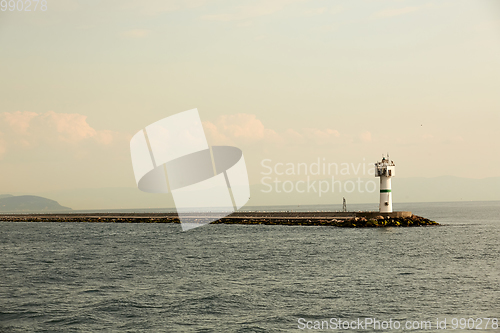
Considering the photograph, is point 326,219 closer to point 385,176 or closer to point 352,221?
point 352,221

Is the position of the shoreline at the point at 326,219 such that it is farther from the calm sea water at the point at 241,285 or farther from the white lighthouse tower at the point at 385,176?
the calm sea water at the point at 241,285

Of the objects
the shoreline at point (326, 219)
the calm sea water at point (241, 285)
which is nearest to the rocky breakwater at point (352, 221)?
the shoreline at point (326, 219)

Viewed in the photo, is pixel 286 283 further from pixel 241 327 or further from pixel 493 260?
pixel 493 260

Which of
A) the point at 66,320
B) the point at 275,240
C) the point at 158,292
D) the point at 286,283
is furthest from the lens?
the point at 275,240

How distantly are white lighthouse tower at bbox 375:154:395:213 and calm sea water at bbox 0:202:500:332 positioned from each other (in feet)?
58.1

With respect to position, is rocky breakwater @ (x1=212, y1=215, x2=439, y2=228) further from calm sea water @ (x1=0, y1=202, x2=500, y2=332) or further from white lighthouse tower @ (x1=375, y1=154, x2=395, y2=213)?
calm sea water @ (x1=0, y1=202, x2=500, y2=332)

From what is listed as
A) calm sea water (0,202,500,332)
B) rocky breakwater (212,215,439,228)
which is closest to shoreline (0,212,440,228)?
rocky breakwater (212,215,439,228)

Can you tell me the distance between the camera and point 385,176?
64375 millimetres

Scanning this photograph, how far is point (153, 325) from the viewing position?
19594 millimetres

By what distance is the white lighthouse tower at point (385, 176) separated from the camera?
210 ft

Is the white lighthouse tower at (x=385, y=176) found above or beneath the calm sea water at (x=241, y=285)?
above

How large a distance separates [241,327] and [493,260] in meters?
28.2

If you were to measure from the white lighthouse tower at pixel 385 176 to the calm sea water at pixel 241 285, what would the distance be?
17.7 meters

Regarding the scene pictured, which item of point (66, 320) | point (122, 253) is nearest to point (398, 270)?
point (66, 320)
